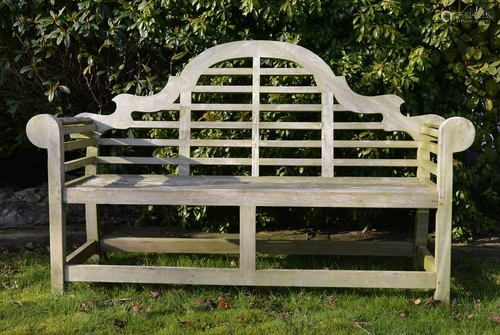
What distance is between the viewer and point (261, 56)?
11.9 ft

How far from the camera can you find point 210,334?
255cm

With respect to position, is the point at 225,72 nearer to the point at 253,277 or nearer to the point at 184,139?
the point at 184,139

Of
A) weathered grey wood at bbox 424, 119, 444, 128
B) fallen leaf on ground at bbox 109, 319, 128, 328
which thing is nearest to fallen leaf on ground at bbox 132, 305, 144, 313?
fallen leaf on ground at bbox 109, 319, 128, 328

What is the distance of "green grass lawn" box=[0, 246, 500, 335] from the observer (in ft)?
8.64

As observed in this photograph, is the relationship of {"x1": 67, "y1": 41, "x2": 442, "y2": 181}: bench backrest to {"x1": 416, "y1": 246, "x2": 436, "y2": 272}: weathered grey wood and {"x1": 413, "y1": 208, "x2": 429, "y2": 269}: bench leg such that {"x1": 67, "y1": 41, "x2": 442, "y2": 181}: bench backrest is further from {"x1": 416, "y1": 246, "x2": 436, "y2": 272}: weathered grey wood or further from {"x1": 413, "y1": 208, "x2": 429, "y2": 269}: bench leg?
{"x1": 416, "y1": 246, "x2": 436, "y2": 272}: weathered grey wood

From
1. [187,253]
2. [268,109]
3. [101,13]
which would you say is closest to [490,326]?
[268,109]

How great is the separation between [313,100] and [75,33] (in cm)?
181

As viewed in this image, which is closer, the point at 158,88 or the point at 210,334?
the point at 210,334

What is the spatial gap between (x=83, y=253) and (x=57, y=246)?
446mm

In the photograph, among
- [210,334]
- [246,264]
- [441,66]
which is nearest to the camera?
[210,334]

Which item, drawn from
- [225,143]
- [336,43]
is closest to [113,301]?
[225,143]

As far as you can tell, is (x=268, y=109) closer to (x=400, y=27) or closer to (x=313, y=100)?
(x=313, y=100)

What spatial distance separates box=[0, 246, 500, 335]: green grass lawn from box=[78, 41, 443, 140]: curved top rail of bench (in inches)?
41.3

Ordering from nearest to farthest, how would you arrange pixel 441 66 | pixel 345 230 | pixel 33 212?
pixel 441 66 → pixel 345 230 → pixel 33 212
